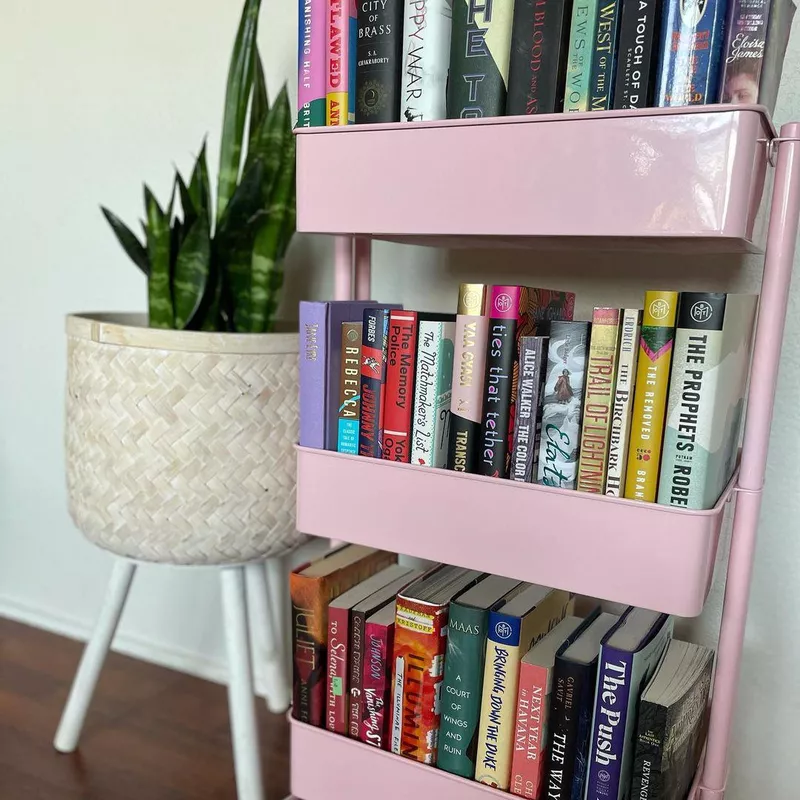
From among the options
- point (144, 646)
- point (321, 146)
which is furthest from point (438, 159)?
point (144, 646)

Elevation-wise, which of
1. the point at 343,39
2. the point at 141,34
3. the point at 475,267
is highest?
the point at 141,34

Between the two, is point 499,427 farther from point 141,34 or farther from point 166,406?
point 141,34

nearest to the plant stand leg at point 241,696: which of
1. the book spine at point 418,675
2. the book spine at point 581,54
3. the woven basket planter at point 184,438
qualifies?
the woven basket planter at point 184,438

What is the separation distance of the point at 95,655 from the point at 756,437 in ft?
3.05

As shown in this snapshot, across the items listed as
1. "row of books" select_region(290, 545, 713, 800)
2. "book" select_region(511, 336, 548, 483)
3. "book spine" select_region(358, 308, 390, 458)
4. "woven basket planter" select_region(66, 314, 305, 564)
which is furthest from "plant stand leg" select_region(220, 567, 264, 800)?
"book" select_region(511, 336, 548, 483)

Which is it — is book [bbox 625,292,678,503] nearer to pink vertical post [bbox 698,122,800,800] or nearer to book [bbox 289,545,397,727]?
pink vertical post [bbox 698,122,800,800]

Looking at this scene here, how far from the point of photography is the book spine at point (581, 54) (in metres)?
0.67

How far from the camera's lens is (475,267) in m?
1.09

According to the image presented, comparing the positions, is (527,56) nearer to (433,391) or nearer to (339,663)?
(433,391)

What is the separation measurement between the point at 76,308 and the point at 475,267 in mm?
748

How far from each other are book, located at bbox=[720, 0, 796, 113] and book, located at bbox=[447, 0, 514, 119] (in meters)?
0.18

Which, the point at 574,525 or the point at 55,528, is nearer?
the point at 574,525

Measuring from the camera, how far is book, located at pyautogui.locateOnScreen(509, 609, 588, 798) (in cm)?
79

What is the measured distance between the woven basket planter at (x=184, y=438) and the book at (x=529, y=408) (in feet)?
1.20
